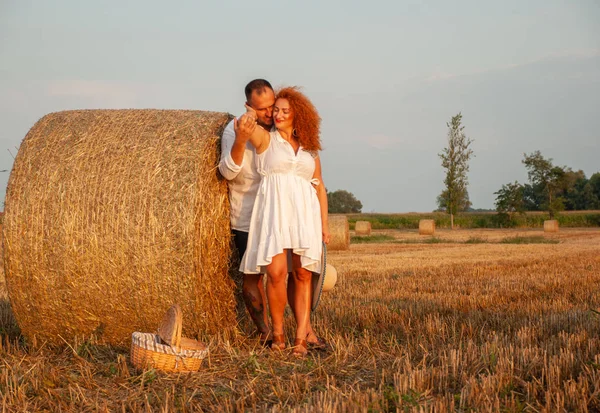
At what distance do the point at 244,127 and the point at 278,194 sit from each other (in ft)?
1.99

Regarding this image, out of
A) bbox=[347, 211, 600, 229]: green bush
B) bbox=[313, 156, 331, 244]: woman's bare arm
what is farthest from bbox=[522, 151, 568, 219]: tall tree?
bbox=[313, 156, 331, 244]: woman's bare arm

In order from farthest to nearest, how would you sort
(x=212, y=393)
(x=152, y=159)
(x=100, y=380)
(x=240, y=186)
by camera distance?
(x=240, y=186) → (x=152, y=159) → (x=100, y=380) → (x=212, y=393)

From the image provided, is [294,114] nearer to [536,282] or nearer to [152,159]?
[152,159]

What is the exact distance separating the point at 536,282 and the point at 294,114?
5.45 metres

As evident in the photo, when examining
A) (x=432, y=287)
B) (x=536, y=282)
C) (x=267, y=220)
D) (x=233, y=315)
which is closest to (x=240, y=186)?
(x=267, y=220)

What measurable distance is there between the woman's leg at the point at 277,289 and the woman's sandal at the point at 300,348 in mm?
183

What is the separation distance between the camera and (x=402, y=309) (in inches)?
270

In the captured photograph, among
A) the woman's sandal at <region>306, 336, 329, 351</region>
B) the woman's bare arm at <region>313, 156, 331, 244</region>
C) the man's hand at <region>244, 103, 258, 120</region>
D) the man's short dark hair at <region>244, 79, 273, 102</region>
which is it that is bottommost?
the woman's sandal at <region>306, 336, 329, 351</region>

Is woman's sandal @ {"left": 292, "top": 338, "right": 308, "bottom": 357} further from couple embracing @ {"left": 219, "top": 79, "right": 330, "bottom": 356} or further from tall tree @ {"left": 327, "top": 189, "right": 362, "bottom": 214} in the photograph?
tall tree @ {"left": 327, "top": 189, "right": 362, "bottom": 214}

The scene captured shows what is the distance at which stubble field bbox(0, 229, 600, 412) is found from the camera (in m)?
3.53

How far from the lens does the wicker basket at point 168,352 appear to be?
435cm

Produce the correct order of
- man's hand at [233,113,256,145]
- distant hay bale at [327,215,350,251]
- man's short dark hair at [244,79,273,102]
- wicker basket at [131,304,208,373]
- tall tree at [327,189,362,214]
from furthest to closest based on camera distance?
tall tree at [327,189,362,214] < distant hay bale at [327,215,350,251] < man's short dark hair at [244,79,273,102] < man's hand at [233,113,256,145] < wicker basket at [131,304,208,373]

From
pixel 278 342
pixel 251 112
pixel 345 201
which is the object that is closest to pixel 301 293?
pixel 278 342

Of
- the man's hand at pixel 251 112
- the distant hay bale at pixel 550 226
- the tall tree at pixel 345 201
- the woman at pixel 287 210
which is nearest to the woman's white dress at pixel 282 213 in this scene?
the woman at pixel 287 210
